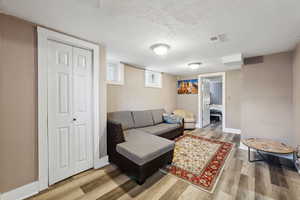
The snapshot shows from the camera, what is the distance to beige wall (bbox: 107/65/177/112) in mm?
3414

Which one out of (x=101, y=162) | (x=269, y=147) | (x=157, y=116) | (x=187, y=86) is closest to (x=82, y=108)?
(x=101, y=162)

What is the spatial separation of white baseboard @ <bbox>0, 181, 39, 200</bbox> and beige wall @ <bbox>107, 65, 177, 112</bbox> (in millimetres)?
1938

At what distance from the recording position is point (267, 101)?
9.23 feet

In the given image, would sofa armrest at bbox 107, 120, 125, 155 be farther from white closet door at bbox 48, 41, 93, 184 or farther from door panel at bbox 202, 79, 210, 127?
door panel at bbox 202, 79, 210, 127

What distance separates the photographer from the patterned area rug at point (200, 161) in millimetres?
1913

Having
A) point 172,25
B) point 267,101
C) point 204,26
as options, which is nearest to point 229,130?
point 267,101

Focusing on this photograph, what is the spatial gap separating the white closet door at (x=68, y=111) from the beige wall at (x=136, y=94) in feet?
3.65

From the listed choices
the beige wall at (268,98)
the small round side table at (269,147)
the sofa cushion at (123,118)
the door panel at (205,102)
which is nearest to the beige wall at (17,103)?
the sofa cushion at (123,118)

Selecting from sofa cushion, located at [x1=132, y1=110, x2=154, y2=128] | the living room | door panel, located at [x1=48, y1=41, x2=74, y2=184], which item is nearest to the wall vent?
the living room

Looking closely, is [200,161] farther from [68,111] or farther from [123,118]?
[68,111]

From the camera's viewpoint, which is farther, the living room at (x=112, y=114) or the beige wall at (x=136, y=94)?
the beige wall at (x=136, y=94)

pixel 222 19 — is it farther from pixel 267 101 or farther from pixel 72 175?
pixel 72 175

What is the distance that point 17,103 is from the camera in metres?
1.54

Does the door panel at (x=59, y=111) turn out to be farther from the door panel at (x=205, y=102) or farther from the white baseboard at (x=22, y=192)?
the door panel at (x=205, y=102)
